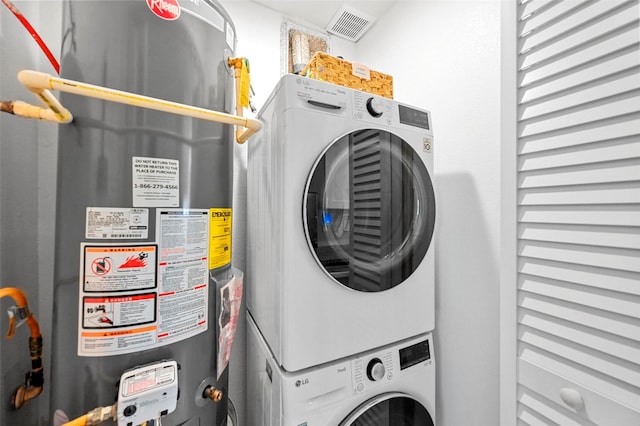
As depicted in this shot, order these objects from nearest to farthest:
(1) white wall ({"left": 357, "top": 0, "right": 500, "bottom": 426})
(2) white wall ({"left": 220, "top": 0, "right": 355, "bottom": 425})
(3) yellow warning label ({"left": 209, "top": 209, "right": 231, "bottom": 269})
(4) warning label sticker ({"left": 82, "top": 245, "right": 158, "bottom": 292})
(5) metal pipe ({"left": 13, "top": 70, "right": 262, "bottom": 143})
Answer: (5) metal pipe ({"left": 13, "top": 70, "right": 262, "bottom": 143})
(4) warning label sticker ({"left": 82, "top": 245, "right": 158, "bottom": 292})
(3) yellow warning label ({"left": 209, "top": 209, "right": 231, "bottom": 269})
(1) white wall ({"left": 357, "top": 0, "right": 500, "bottom": 426})
(2) white wall ({"left": 220, "top": 0, "right": 355, "bottom": 425})

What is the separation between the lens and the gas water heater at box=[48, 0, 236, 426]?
0.64m

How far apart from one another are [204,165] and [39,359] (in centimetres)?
75

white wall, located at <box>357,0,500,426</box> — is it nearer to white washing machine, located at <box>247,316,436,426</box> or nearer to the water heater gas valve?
white washing machine, located at <box>247,316,436,426</box>

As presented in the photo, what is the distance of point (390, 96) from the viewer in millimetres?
1146

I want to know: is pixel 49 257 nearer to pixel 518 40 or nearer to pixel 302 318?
pixel 302 318

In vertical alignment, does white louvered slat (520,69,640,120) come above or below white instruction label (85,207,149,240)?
above

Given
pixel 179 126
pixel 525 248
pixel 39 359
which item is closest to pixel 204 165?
pixel 179 126

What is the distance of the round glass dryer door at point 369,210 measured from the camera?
87cm

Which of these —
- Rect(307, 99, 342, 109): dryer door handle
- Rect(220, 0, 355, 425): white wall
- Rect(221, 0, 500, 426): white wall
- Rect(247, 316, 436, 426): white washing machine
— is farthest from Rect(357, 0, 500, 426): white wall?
Rect(220, 0, 355, 425): white wall

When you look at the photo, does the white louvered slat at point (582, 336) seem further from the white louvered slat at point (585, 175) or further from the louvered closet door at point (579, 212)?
the white louvered slat at point (585, 175)

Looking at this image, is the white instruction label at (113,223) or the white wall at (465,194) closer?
the white instruction label at (113,223)

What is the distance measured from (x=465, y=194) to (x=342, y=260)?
0.69m

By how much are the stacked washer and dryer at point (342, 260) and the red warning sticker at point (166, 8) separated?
1.07 ft

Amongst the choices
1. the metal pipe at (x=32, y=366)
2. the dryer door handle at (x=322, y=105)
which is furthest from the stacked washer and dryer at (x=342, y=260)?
the metal pipe at (x=32, y=366)
